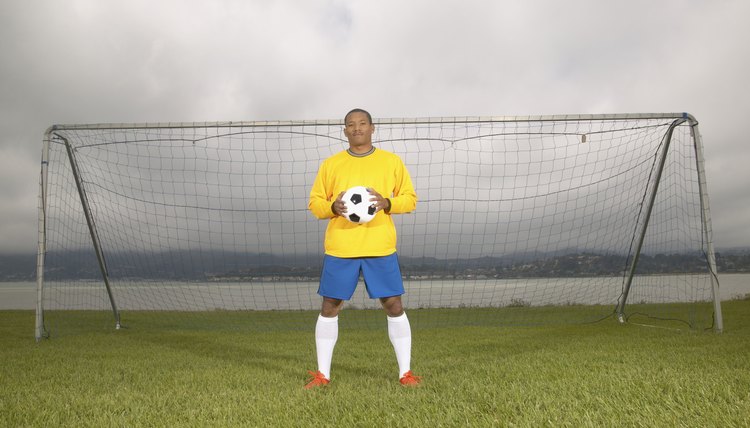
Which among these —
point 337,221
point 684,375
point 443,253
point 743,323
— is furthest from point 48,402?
point 743,323

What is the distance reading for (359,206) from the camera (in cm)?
368

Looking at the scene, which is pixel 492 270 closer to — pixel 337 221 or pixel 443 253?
pixel 443 253

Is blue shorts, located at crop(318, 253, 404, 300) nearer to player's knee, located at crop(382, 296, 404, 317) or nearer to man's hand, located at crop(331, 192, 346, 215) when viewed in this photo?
player's knee, located at crop(382, 296, 404, 317)

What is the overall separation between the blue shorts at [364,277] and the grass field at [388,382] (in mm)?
671

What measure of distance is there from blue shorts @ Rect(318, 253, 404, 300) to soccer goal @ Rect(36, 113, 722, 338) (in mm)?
3758

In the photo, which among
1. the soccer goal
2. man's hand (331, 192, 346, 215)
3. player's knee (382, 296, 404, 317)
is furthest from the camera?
the soccer goal

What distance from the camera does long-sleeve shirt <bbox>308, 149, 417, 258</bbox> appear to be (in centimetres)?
385

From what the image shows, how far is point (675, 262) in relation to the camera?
8445 millimetres

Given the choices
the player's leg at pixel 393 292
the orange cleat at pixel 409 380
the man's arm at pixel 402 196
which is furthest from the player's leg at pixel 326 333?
the man's arm at pixel 402 196

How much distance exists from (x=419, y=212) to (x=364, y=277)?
15.8 feet

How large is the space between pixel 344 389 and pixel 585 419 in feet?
5.35

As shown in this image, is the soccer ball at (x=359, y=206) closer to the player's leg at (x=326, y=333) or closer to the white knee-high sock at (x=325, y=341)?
the player's leg at (x=326, y=333)

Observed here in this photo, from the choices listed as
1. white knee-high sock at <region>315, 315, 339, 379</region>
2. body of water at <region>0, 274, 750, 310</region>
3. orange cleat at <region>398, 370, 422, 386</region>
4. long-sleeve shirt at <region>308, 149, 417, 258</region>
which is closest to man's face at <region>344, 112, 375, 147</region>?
long-sleeve shirt at <region>308, 149, 417, 258</region>

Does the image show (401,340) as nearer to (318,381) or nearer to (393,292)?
(393,292)
